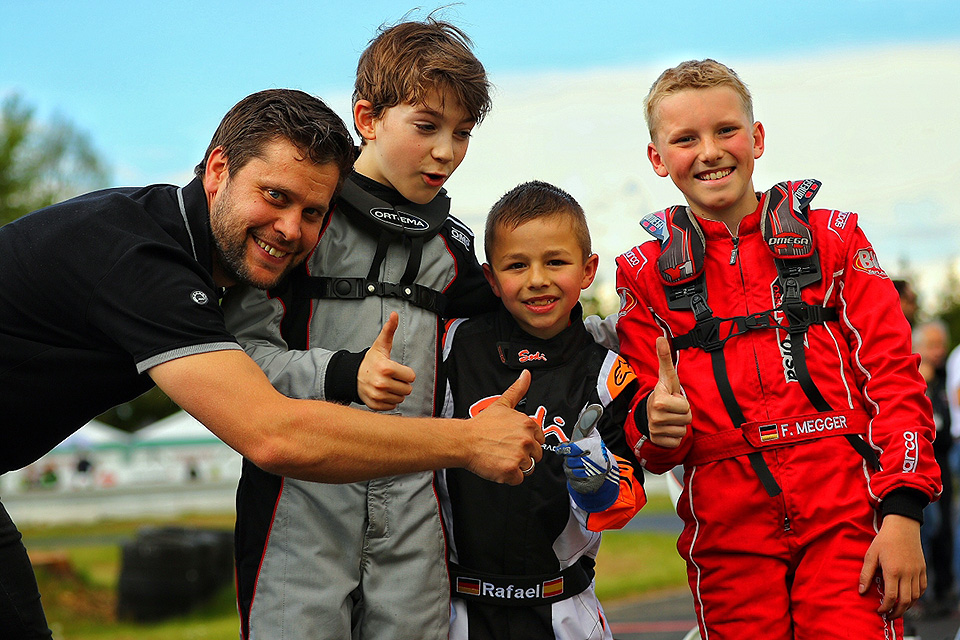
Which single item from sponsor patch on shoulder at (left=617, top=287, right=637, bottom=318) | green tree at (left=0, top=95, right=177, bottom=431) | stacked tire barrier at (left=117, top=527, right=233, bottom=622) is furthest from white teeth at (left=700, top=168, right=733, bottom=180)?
green tree at (left=0, top=95, right=177, bottom=431)

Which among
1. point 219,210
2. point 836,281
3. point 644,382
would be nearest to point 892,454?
point 836,281

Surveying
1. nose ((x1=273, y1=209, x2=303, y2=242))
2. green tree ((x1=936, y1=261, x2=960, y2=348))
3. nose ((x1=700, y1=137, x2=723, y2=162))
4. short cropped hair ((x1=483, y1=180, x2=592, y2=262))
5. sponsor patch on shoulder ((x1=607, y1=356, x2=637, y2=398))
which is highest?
green tree ((x1=936, y1=261, x2=960, y2=348))

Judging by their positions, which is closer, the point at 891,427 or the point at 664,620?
the point at 891,427

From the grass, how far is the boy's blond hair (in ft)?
21.7

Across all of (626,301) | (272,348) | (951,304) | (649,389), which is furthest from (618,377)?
(951,304)

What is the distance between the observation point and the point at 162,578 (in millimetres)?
9219

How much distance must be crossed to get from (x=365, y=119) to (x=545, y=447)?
126cm

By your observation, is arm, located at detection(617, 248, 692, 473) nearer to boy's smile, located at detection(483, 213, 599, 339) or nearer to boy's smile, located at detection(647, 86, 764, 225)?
boy's smile, located at detection(483, 213, 599, 339)

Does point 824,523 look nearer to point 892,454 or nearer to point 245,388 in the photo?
point 892,454

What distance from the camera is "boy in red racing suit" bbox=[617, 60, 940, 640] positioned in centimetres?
244

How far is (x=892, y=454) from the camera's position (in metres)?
2.42

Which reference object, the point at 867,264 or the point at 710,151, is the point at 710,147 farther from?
the point at 867,264

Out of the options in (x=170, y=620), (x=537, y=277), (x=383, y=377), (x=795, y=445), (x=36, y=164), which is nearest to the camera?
(x=383, y=377)

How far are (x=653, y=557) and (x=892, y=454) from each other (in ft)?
30.8
